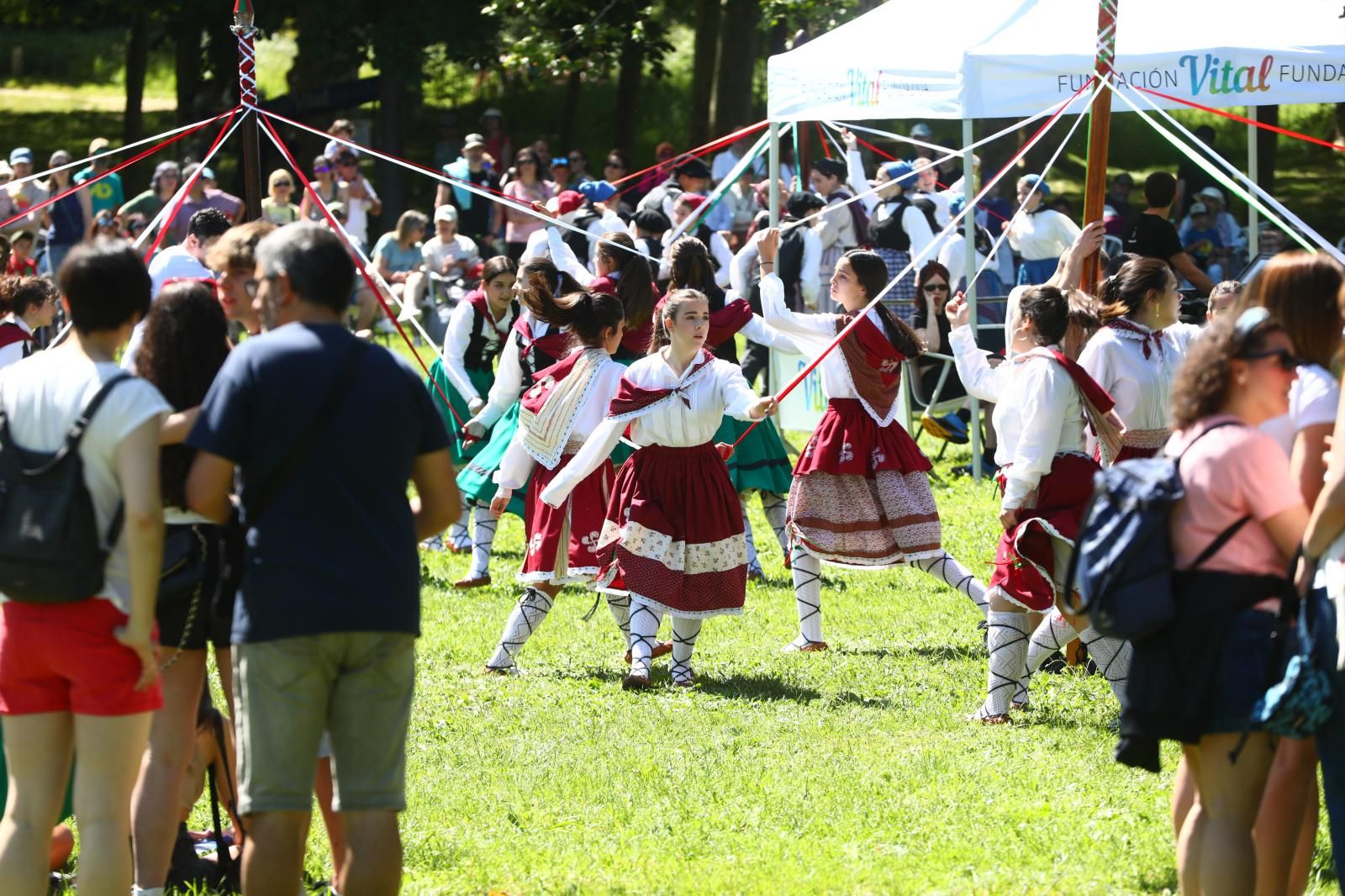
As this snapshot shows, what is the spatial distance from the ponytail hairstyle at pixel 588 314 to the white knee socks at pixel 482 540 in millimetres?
2423

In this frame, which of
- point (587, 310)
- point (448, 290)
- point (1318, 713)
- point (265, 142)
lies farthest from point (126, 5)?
point (1318, 713)

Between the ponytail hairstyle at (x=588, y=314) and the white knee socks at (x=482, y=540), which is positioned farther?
the white knee socks at (x=482, y=540)

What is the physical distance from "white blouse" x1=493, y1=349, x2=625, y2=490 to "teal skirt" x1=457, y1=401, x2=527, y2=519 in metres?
0.92

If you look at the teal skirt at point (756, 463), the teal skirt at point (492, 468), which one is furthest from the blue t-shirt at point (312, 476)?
the teal skirt at point (756, 463)

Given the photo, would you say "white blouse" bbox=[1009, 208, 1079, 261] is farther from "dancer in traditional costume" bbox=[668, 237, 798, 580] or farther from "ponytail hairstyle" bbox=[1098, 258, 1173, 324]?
"ponytail hairstyle" bbox=[1098, 258, 1173, 324]

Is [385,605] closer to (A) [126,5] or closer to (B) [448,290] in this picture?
(B) [448,290]

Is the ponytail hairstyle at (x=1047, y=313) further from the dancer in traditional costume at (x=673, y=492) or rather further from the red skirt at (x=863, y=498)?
the red skirt at (x=863, y=498)

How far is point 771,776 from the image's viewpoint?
5.76 metres

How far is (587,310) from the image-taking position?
7277mm

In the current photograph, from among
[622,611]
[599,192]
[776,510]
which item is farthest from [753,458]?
[599,192]

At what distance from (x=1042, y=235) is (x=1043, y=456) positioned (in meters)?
8.25

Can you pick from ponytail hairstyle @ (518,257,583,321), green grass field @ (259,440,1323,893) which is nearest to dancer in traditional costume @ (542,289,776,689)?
green grass field @ (259,440,1323,893)

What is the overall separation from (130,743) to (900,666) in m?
4.39

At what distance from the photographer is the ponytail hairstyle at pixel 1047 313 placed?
6.03 metres
